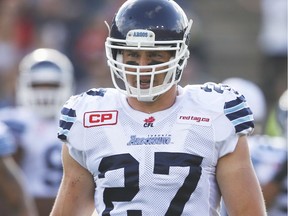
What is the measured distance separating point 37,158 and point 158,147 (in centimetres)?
368

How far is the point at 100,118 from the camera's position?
4.62m

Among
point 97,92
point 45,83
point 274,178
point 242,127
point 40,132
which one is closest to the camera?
point 242,127

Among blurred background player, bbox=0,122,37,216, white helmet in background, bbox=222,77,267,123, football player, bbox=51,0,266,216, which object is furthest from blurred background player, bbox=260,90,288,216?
football player, bbox=51,0,266,216

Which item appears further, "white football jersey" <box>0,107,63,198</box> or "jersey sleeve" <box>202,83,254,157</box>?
"white football jersey" <box>0,107,63,198</box>

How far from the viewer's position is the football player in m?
4.47

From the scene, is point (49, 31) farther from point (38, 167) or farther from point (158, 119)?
point (158, 119)

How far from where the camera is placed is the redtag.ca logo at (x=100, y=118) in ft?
15.1

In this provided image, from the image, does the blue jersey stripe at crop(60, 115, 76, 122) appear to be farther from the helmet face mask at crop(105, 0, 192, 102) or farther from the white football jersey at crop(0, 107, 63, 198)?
the white football jersey at crop(0, 107, 63, 198)

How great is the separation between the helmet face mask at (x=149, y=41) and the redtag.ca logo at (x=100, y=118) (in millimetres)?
131

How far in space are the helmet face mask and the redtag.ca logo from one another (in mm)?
131

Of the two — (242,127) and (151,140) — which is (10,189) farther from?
(242,127)

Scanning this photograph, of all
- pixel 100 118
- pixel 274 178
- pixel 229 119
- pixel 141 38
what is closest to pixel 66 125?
pixel 100 118

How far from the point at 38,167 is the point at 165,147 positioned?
12.1ft

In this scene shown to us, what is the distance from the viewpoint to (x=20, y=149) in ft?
26.4
